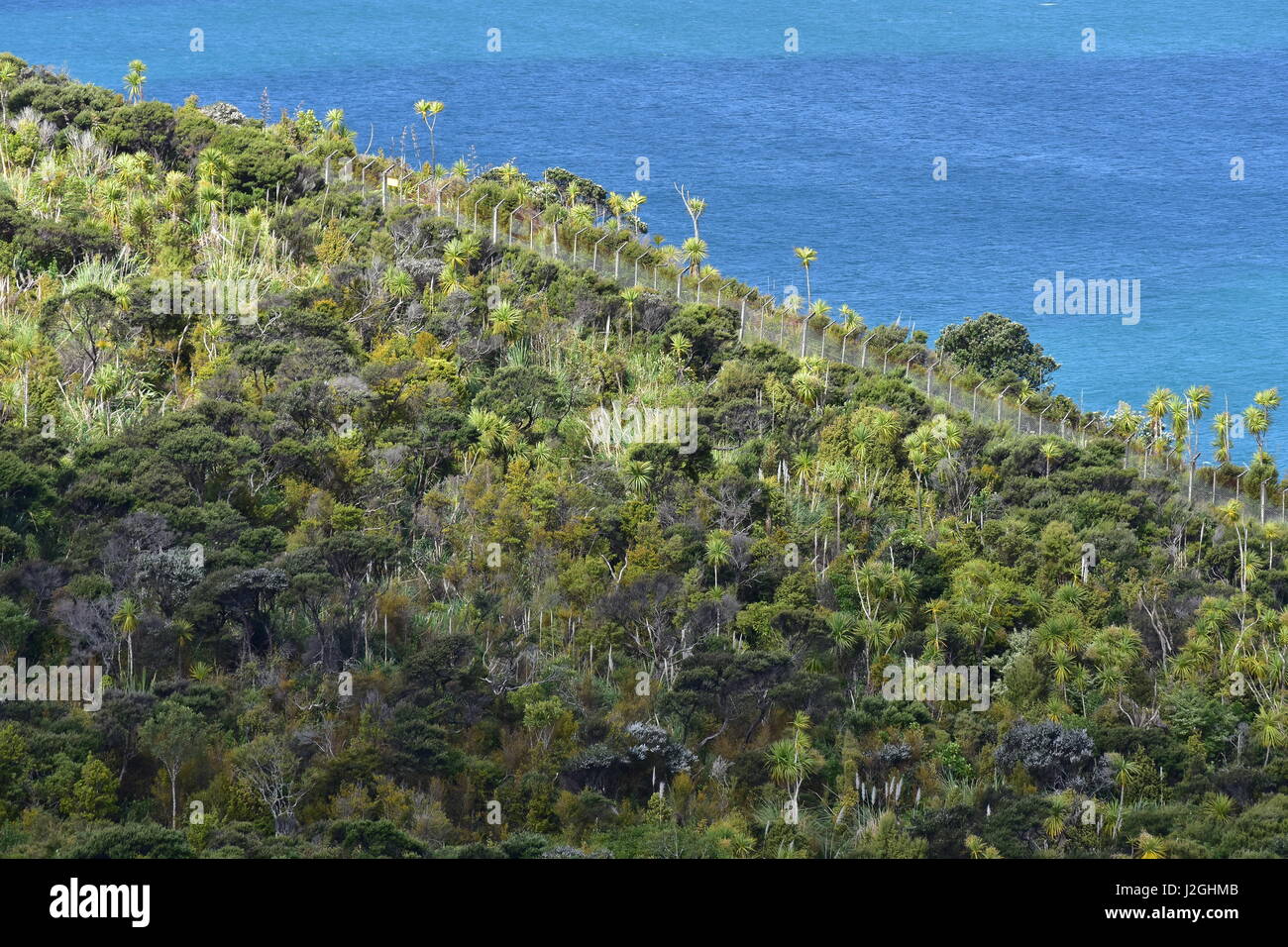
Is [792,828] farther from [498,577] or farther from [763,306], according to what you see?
[763,306]

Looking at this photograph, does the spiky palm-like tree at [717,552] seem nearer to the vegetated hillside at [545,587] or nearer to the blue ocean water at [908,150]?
the vegetated hillside at [545,587]

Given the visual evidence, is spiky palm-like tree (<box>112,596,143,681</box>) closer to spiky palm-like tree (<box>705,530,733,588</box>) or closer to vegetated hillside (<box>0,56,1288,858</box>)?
vegetated hillside (<box>0,56,1288,858</box>)

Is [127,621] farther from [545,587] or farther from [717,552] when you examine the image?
[717,552]

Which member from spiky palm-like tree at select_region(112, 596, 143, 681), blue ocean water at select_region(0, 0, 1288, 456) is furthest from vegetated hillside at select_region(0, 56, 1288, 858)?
blue ocean water at select_region(0, 0, 1288, 456)

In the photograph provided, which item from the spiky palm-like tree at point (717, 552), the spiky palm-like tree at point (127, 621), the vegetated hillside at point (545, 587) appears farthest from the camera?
the spiky palm-like tree at point (717, 552)

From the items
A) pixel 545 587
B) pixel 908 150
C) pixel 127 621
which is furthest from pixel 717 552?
pixel 908 150

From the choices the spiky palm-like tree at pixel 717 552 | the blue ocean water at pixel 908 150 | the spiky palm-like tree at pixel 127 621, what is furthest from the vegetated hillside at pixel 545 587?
the blue ocean water at pixel 908 150
